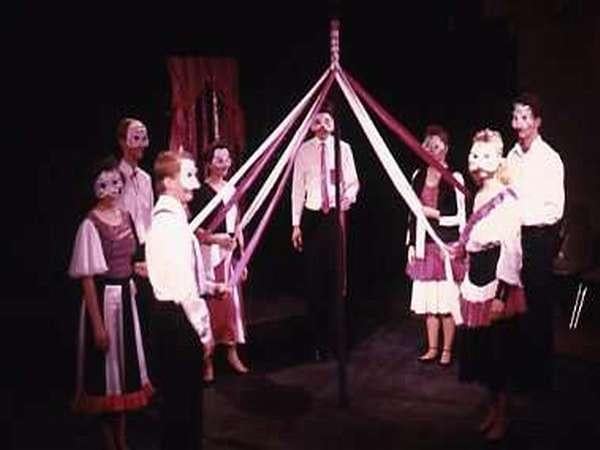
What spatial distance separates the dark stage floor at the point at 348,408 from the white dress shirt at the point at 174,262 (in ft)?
4.20

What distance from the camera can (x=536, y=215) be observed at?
24.3 ft

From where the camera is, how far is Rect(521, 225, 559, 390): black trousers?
744 cm

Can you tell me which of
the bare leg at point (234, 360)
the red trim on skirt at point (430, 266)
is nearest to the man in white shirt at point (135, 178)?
the bare leg at point (234, 360)

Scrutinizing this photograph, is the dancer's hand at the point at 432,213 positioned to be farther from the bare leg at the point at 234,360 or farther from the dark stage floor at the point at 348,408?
the bare leg at the point at 234,360

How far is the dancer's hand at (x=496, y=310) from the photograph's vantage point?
21.1ft

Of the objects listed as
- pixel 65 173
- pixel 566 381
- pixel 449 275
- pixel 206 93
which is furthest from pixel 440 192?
pixel 65 173

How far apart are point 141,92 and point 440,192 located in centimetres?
280

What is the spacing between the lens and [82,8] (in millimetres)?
8711

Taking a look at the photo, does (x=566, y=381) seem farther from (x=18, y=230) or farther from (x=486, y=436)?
(x=18, y=230)

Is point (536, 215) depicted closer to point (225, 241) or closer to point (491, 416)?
point (491, 416)

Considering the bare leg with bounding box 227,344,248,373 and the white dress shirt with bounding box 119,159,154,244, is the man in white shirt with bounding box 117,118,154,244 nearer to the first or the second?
the white dress shirt with bounding box 119,159,154,244

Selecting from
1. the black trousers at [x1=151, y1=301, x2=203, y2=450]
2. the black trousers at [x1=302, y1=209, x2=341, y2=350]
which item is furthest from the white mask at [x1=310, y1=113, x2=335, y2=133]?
the black trousers at [x1=151, y1=301, x2=203, y2=450]

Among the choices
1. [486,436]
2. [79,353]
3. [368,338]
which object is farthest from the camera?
[368,338]

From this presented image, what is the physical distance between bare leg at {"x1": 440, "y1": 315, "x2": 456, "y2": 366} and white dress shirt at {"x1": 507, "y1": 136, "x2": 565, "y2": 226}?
1215 millimetres
